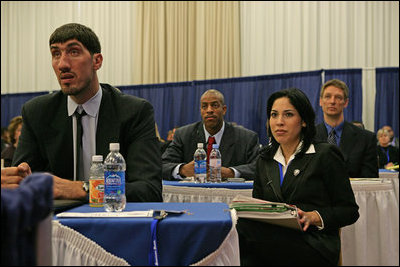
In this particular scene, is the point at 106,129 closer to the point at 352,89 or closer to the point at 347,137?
the point at 347,137

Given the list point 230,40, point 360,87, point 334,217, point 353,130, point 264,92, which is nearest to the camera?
point 334,217

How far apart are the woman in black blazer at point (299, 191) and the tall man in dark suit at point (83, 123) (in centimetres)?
65

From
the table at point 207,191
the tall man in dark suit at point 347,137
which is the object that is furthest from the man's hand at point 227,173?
the tall man in dark suit at point 347,137

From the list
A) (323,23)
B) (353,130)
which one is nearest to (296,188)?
(353,130)

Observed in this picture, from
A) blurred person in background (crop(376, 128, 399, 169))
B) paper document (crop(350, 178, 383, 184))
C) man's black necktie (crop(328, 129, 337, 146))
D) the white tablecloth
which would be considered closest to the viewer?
the white tablecloth

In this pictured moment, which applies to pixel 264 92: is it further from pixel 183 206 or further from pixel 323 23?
pixel 183 206

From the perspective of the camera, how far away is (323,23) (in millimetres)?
9977

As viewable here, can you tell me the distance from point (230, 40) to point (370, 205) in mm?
7568

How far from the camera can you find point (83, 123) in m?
2.15

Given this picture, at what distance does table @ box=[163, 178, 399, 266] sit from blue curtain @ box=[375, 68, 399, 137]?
5.94 metres

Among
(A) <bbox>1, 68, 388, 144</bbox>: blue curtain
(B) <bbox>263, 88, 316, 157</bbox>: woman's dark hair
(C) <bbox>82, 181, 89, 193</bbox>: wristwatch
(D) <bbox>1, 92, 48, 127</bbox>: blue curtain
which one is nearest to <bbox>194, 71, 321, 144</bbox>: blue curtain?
(A) <bbox>1, 68, 388, 144</bbox>: blue curtain

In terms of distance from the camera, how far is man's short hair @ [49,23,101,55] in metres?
2.05

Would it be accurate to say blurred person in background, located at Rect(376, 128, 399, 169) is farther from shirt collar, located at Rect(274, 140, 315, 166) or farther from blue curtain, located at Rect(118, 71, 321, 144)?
shirt collar, located at Rect(274, 140, 315, 166)

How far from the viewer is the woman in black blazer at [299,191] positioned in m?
2.35
